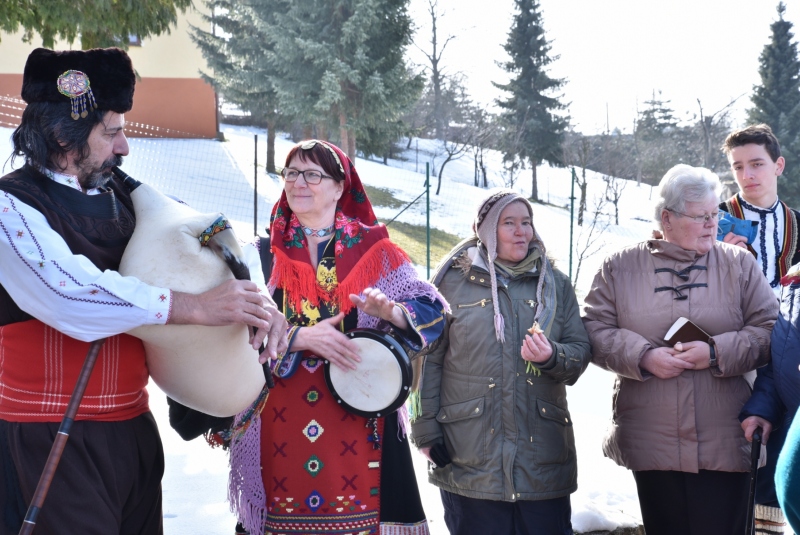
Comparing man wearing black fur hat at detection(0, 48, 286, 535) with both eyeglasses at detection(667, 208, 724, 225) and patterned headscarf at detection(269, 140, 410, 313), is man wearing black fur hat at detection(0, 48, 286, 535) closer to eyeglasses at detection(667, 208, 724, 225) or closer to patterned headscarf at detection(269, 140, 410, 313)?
patterned headscarf at detection(269, 140, 410, 313)

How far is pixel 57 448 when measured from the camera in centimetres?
198

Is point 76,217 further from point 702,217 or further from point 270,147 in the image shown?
point 270,147

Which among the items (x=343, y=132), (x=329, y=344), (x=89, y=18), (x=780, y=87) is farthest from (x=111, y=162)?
(x=780, y=87)

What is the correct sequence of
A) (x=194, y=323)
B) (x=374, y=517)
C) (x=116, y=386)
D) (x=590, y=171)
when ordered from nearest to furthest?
(x=194, y=323) < (x=116, y=386) < (x=374, y=517) < (x=590, y=171)

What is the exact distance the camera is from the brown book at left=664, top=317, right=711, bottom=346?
3.19 meters

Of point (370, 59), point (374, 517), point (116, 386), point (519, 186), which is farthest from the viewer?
point (519, 186)

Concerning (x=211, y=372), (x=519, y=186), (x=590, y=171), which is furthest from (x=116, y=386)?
(x=590, y=171)

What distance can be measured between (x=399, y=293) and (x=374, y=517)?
873 millimetres

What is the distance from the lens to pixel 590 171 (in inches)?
1556

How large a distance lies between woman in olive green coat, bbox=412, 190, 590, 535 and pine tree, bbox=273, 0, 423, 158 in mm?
16989

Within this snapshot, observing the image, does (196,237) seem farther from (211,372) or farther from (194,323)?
(211,372)

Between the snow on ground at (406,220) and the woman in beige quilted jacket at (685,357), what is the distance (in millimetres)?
306

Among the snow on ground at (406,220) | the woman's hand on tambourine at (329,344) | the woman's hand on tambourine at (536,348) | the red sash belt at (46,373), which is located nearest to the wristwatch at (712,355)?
the woman's hand on tambourine at (536,348)

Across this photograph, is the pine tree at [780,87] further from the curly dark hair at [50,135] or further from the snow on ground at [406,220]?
the curly dark hair at [50,135]
